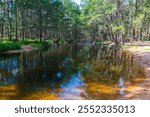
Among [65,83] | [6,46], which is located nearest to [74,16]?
[6,46]

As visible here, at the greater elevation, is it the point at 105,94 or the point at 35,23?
the point at 35,23

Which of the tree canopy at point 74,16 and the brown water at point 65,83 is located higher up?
the tree canopy at point 74,16

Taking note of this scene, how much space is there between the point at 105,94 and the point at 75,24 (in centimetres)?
12224

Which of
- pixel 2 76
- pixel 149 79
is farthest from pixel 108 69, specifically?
pixel 2 76

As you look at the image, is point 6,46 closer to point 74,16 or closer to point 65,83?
point 65,83

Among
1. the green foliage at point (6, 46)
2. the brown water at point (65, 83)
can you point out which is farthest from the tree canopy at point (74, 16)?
the brown water at point (65, 83)

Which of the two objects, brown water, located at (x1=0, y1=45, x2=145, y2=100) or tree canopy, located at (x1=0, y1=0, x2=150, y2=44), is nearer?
brown water, located at (x1=0, y1=45, x2=145, y2=100)

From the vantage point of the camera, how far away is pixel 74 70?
28.7 m

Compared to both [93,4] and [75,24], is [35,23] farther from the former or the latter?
[75,24]

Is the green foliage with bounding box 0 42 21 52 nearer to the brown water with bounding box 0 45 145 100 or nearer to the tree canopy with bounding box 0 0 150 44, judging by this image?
the tree canopy with bounding box 0 0 150 44

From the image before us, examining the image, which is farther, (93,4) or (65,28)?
(65,28)

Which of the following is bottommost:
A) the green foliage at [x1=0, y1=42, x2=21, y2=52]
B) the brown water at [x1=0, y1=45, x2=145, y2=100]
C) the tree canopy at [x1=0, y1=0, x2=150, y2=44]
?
the brown water at [x1=0, y1=45, x2=145, y2=100]

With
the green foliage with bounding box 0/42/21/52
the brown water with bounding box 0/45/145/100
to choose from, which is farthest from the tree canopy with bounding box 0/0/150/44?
the brown water with bounding box 0/45/145/100

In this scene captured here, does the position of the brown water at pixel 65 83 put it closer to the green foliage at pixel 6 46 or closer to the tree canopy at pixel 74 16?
the green foliage at pixel 6 46
